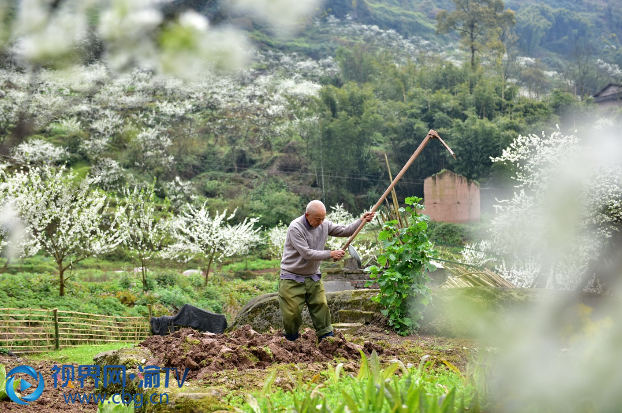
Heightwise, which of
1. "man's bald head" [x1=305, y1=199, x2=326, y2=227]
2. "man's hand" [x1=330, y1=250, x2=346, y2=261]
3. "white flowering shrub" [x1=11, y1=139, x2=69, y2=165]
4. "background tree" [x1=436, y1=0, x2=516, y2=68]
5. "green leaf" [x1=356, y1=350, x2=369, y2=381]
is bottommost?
"green leaf" [x1=356, y1=350, x2=369, y2=381]

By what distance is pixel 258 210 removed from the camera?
37406mm

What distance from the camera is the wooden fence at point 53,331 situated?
32.4ft

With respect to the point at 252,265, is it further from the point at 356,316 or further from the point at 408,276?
the point at 408,276

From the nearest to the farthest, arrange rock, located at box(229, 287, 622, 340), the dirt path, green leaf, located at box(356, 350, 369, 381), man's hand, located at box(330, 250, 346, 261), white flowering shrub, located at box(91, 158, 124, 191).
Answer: green leaf, located at box(356, 350, 369, 381), the dirt path, man's hand, located at box(330, 250, 346, 261), rock, located at box(229, 287, 622, 340), white flowering shrub, located at box(91, 158, 124, 191)

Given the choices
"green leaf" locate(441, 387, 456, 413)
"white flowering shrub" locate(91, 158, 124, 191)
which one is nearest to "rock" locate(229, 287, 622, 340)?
"green leaf" locate(441, 387, 456, 413)

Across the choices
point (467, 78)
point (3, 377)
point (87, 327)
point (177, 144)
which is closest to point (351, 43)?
point (467, 78)

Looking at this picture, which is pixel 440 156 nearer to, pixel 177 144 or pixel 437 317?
pixel 177 144

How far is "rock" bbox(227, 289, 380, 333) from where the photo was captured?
22.9 ft

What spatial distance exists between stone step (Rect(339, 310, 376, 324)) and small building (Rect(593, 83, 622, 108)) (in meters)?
48.5

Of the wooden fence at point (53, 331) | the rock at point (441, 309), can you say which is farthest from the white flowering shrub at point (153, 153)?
the rock at point (441, 309)

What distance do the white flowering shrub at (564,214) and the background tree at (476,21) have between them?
109 feet

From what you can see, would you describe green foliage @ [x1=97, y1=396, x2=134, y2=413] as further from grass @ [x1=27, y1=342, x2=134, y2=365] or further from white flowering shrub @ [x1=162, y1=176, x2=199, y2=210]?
white flowering shrub @ [x1=162, y1=176, x2=199, y2=210]

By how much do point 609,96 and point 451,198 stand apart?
96.7ft

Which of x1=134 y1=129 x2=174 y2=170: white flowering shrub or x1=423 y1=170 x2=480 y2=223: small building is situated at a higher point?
x1=134 y1=129 x2=174 y2=170: white flowering shrub
